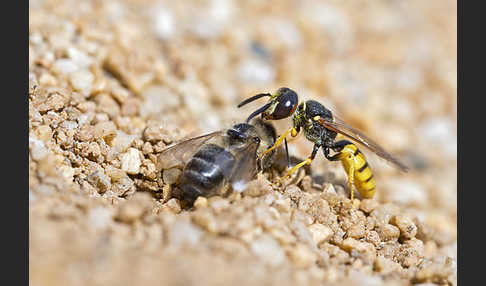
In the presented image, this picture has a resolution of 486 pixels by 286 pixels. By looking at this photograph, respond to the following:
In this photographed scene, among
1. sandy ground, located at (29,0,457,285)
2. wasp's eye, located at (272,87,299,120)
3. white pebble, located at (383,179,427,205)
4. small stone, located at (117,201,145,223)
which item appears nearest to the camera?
sandy ground, located at (29,0,457,285)

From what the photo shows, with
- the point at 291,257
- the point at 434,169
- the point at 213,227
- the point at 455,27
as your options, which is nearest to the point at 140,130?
the point at 213,227

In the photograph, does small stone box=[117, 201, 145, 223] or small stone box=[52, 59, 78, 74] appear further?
small stone box=[52, 59, 78, 74]

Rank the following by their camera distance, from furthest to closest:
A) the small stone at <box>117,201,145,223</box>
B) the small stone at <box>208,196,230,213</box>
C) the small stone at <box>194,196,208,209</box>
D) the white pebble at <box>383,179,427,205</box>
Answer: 1. the white pebble at <box>383,179,427,205</box>
2. the small stone at <box>194,196,208,209</box>
3. the small stone at <box>208,196,230,213</box>
4. the small stone at <box>117,201,145,223</box>

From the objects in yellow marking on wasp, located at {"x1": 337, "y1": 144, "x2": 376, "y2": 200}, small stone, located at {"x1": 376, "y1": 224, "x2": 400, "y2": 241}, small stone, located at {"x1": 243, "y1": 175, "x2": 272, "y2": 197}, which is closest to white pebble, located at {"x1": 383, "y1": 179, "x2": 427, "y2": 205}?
yellow marking on wasp, located at {"x1": 337, "y1": 144, "x2": 376, "y2": 200}

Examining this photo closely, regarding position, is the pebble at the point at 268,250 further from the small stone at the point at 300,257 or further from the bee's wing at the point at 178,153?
the bee's wing at the point at 178,153

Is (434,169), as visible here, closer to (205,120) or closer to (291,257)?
(205,120)

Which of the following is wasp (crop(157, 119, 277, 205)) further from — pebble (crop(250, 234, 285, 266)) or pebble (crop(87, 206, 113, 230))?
pebble (crop(87, 206, 113, 230))
